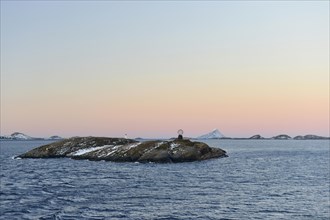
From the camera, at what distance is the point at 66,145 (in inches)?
4899

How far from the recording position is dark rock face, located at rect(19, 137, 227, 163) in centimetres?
9744

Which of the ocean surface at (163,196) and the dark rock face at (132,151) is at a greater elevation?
the dark rock face at (132,151)

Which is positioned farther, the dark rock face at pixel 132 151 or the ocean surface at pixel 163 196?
the dark rock face at pixel 132 151

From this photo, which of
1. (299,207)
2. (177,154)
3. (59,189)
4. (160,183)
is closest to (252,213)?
(299,207)

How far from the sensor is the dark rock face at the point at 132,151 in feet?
320

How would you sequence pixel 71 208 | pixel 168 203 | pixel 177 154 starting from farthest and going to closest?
pixel 177 154 → pixel 168 203 → pixel 71 208

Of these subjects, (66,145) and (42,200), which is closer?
(42,200)

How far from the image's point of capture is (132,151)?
103 meters

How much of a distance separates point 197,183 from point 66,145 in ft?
250

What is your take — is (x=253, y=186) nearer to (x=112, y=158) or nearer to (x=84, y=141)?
(x=112, y=158)

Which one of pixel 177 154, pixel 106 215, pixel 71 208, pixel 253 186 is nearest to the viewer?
pixel 106 215

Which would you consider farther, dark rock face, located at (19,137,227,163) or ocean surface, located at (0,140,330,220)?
dark rock face, located at (19,137,227,163)

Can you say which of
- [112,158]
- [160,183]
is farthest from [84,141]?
[160,183]

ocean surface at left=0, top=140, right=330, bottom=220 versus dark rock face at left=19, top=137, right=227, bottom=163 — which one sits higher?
dark rock face at left=19, top=137, right=227, bottom=163
